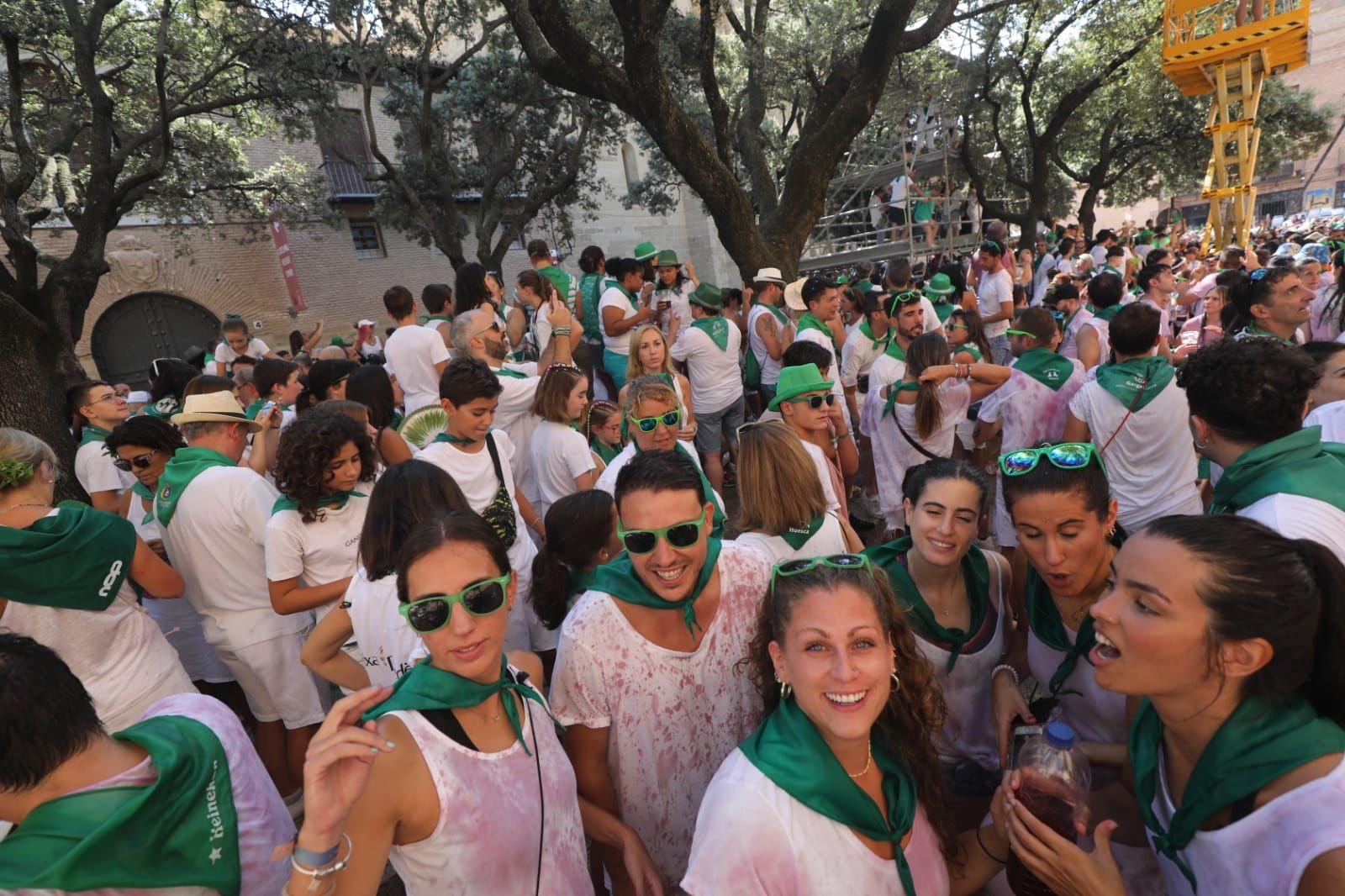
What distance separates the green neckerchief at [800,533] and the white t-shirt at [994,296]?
19.9 feet

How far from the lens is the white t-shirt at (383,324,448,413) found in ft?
16.4

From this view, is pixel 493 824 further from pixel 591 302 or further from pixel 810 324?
pixel 591 302

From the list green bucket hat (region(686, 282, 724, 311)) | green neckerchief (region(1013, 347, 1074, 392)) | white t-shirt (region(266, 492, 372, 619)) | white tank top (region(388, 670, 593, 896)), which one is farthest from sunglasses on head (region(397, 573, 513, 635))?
green bucket hat (region(686, 282, 724, 311))

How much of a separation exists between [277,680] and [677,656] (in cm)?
218

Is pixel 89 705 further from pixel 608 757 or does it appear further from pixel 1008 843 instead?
pixel 1008 843

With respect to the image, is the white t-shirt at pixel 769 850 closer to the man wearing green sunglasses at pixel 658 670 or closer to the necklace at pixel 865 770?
the necklace at pixel 865 770

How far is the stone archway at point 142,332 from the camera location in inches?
642

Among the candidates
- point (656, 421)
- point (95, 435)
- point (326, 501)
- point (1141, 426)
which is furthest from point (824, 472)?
point (95, 435)

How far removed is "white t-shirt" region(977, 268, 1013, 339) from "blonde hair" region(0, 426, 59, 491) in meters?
8.09

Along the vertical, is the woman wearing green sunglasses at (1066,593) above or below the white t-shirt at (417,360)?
below

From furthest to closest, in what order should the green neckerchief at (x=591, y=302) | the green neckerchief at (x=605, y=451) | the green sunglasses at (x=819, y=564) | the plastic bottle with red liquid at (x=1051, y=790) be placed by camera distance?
the green neckerchief at (x=591, y=302) → the green neckerchief at (x=605, y=451) → the green sunglasses at (x=819, y=564) → the plastic bottle with red liquid at (x=1051, y=790)

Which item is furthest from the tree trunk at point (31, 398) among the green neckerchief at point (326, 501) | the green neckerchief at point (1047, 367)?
the green neckerchief at point (1047, 367)

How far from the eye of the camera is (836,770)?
1420mm

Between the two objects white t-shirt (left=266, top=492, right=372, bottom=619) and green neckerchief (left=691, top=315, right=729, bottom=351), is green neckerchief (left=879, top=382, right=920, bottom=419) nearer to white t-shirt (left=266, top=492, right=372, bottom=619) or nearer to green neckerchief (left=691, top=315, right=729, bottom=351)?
green neckerchief (left=691, top=315, right=729, bottom=351)
